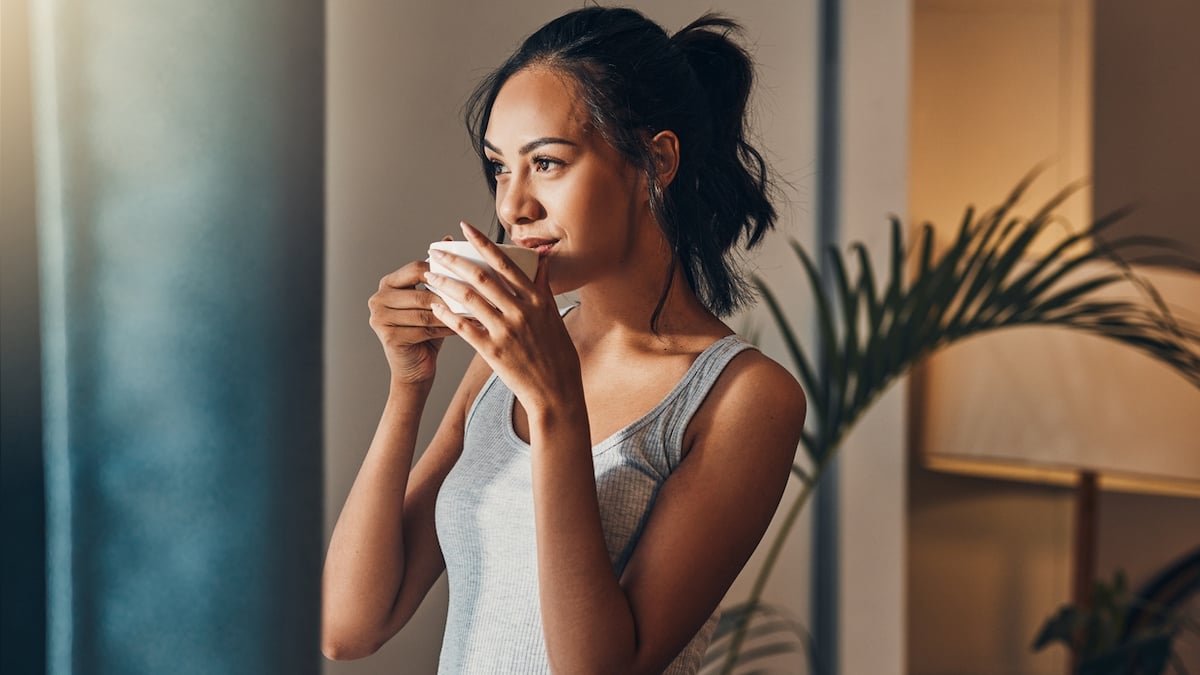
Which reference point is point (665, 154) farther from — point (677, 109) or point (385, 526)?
point (385, 526)

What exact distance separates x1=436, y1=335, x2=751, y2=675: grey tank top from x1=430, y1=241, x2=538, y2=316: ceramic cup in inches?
2.3

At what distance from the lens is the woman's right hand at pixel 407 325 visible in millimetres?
498

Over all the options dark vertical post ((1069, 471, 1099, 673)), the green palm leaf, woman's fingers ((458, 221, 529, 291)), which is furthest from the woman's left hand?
dark vertical post ((1069, 471, 1099, 673))

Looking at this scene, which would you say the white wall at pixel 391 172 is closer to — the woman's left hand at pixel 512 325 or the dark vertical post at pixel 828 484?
the woman's left hand at pixel 512 325

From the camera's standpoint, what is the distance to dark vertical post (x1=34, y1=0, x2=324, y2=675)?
49 cm

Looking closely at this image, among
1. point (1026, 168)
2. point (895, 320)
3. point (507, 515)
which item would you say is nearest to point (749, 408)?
point (507, 515)

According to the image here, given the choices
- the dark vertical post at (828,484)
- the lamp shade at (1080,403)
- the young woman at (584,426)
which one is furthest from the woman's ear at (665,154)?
the lamp shade at (1080,403)

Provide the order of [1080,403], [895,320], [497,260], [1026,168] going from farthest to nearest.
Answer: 1. [1026,168]
2. [1080,403]
3. [895,320]
4. [497,260]

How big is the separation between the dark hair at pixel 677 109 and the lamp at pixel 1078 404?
31.7 inches

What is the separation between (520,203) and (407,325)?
0.07 meters

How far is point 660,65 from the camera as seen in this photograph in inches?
20.7

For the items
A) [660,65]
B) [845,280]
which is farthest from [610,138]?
[845,280]

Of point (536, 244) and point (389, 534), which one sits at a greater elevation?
point (536, 244)

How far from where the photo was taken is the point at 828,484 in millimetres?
1060
